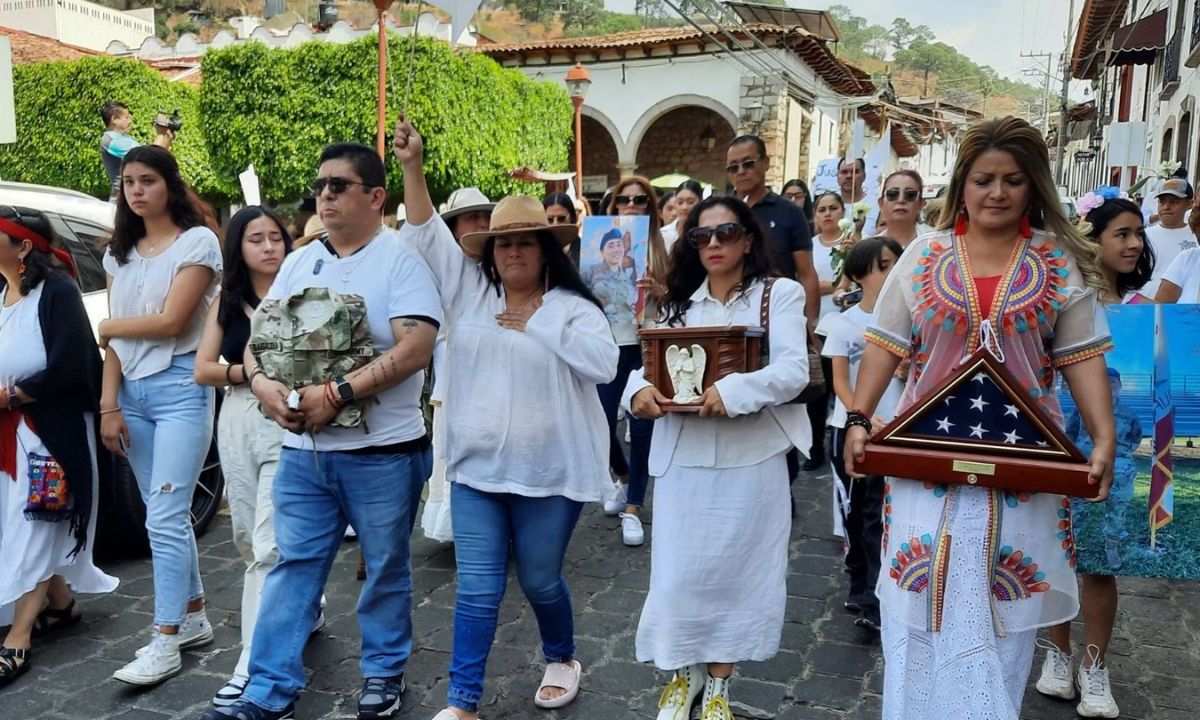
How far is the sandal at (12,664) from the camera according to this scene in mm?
3889

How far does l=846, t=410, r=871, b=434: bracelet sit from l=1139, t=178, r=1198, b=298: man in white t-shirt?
5382 mm

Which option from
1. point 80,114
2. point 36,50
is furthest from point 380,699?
point 36,50

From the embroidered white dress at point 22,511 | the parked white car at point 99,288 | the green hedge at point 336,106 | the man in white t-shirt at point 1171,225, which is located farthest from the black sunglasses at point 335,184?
the green hedge at point 336,106

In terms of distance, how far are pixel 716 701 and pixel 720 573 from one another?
455mm

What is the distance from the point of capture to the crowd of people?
2740mm

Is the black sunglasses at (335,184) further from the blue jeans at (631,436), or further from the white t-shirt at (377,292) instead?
the blue jeans at (631,436)

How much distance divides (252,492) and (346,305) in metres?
1.15

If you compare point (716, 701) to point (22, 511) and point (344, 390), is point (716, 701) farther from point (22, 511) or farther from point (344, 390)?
point (22, 511)

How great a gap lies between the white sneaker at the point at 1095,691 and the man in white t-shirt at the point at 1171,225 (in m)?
4.44

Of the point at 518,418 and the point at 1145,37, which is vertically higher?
the point at 1145,37

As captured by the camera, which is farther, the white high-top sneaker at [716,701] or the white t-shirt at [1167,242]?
the white t-shirt at [1167,242]

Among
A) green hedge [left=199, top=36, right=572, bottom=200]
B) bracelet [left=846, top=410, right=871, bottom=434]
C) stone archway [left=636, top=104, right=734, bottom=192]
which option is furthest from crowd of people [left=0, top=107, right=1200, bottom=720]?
stone archway [left=636, top=104, right=734, bottom=192]

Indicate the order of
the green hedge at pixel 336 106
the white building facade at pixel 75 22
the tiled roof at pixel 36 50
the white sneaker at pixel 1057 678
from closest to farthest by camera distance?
the white sneaker at pixel 1057 678
the green hedge at pixel 336 106
the tiled roof at pixel 36 50
the white building facade at pixel 75 22

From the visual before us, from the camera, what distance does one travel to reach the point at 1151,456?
3559mm
